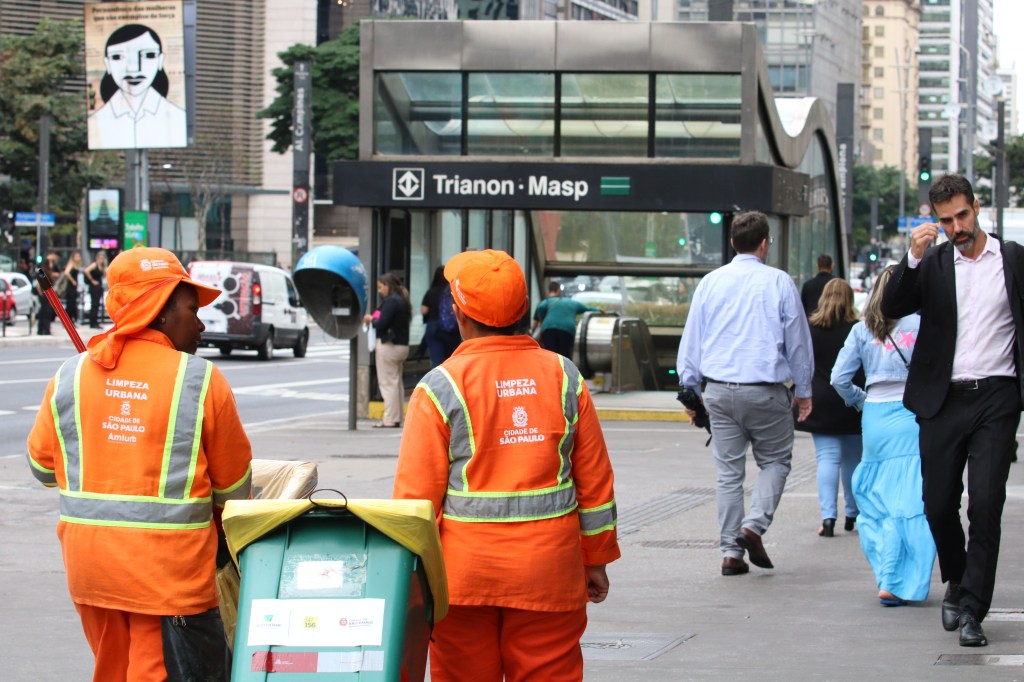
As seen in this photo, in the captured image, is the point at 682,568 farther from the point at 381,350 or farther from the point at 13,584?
the point at 381,350

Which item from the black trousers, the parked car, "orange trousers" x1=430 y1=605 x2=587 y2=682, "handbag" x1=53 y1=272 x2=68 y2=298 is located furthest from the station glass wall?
the parked car

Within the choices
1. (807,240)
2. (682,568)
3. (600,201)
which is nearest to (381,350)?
(600,201)

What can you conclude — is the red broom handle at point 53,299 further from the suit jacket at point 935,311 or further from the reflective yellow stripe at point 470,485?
the suit jacket at point 935,311

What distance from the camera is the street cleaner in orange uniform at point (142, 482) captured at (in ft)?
13.9

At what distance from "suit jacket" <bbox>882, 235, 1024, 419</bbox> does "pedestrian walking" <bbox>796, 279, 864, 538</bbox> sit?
112 inches

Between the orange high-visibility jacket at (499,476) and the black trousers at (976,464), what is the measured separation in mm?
2845

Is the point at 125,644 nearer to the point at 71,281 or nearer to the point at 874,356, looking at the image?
the point at 874,356

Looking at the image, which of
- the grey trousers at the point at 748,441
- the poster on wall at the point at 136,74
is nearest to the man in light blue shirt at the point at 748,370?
the grey trousers at the point at 748,441

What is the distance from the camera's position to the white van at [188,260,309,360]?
30500 millimetres

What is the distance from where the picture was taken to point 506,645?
14.1ft

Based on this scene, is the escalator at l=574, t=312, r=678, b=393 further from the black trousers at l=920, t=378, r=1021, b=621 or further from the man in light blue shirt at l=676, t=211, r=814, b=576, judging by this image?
the black trousers at l=920, t=378, r=1021, b=621

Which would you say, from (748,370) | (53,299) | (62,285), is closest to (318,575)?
(53,299)

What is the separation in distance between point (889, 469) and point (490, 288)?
410 centimetres

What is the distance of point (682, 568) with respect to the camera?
29.3 ft
